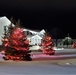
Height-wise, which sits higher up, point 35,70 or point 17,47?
point 17,47

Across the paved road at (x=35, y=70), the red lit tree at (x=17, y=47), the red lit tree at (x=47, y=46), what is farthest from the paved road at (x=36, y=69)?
the red lit tree at (x=47, y=46)

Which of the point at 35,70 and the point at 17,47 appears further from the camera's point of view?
the point at 17,47

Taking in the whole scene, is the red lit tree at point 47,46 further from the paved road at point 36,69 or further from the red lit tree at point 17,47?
the paved road at point 36,69

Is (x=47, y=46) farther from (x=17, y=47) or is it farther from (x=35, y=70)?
(x=35, y=70)

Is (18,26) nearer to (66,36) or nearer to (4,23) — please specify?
(4,23)

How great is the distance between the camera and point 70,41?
113 metres

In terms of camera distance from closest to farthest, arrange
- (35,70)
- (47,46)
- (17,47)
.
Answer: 1. (35,70)
2. (17,47)
3. (47,46)

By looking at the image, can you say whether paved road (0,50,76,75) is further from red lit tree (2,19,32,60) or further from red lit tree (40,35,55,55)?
red lit tree (40,35,55,55)

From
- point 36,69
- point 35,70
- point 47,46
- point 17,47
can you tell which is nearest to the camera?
point 35,70

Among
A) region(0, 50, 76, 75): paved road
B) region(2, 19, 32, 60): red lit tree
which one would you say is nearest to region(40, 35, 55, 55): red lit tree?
region(2, 19, 32, 60): red lit tree

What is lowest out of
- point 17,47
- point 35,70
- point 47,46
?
point 35,70

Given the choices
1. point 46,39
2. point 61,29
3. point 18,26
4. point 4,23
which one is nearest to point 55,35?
point 61,29

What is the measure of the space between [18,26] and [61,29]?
90.7 metres

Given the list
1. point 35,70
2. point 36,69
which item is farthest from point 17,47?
point 35,70
